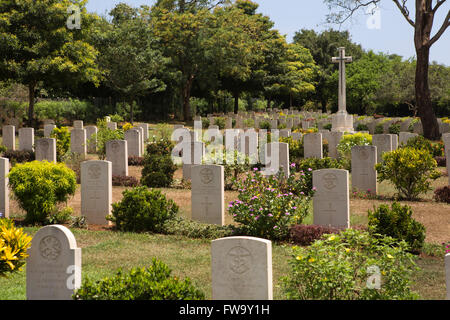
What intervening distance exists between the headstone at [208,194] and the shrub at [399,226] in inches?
119

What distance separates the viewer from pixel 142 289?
5500 mm

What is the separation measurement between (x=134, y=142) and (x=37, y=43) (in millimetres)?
10903

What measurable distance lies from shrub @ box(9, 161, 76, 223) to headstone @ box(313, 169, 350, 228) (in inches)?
194

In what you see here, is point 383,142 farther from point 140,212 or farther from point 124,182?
point 140,212

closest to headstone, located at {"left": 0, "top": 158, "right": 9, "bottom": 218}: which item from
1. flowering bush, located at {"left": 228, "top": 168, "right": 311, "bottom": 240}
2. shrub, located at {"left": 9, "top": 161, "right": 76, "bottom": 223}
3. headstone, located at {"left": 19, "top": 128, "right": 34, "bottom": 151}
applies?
shrub, located at {"left": 9, "top": 161, "right": 76, "bottom": 223}

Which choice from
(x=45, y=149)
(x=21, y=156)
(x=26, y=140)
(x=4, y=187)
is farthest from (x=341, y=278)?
(x=26, y=140)

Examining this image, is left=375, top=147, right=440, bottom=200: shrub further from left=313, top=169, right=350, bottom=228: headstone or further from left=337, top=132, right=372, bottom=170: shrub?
left=337, top=132, right=372, bottom=170: shrub

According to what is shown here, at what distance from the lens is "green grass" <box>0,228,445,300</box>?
7.36 m

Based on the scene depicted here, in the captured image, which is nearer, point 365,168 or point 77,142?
point 365,168

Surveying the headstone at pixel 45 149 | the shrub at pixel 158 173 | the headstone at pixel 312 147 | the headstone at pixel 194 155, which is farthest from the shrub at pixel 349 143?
the headstone at pixel 45 149

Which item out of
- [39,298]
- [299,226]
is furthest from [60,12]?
[39,298]

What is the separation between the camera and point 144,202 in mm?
10727

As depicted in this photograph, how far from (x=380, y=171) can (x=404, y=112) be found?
48.2 m
